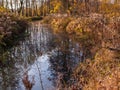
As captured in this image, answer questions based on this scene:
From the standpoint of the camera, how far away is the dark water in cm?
1059

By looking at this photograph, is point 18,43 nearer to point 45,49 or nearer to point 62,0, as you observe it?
point 45,49

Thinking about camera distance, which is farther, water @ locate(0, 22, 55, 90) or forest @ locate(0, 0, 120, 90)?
water @ locate(0, 22, 55, 90)

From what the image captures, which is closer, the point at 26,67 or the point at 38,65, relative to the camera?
the point at 26,67

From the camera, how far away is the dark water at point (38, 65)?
10.6m

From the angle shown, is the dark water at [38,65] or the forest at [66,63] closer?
the forest at [66,63]

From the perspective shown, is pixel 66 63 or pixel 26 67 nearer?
pixel 26 67

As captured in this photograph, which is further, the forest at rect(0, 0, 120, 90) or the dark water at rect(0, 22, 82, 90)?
the dark water at rect(0, 22, 82, 90)

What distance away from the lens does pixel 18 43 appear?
65.4 ft

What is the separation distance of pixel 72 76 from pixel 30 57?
5.12 meters

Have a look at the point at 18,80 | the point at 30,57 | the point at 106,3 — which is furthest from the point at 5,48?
the point at 106,3

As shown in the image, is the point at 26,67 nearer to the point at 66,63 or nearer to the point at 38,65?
the point at 38,65

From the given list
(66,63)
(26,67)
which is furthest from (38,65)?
(66,63)

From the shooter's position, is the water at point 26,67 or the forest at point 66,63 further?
the water at point 26,67

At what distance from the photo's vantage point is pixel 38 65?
13.7 metres
